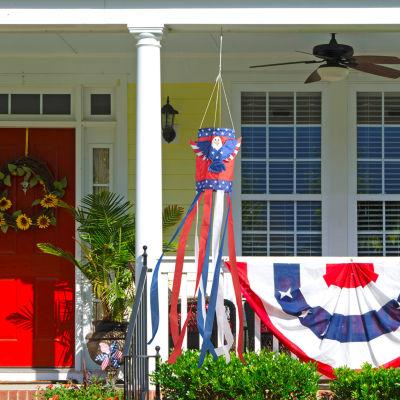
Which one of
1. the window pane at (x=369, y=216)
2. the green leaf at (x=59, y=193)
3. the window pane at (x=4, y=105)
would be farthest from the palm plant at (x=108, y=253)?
the window pane at (x=369, y=216)

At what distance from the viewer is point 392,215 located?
7527 millimetres

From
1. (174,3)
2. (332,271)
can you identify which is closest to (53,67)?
(174,3)

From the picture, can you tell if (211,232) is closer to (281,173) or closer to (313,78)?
(313,78)

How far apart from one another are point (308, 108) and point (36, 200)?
2886mm

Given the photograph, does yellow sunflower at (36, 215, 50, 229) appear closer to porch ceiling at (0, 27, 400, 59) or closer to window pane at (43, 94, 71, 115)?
window pane at (43, 94, 71, 115)

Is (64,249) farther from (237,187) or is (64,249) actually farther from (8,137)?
(237,187)

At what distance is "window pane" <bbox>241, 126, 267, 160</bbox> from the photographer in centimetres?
755

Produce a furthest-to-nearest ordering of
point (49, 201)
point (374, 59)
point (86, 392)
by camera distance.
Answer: point (49, 201)
point (374, 59)
point (86, 392)

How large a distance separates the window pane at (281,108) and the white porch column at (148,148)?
6.59 ft

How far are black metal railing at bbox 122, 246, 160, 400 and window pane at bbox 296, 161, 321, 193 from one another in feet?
7.80

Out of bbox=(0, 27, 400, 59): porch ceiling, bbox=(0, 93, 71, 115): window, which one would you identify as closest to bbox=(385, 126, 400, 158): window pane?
bbox=(0, 27, 400, 59): porch ceiling

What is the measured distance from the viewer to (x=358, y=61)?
632 centimetres

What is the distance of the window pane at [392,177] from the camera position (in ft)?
24.7

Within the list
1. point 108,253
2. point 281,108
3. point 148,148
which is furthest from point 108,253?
point 281,108
